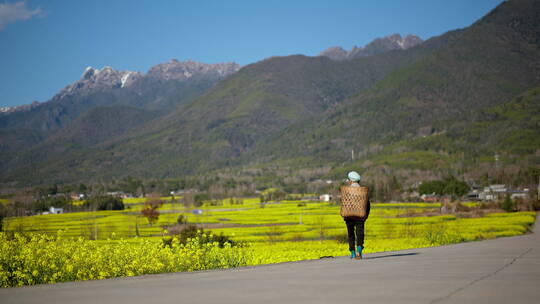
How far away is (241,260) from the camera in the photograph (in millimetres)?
16891

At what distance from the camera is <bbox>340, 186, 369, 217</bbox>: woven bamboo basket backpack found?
14.8 meters

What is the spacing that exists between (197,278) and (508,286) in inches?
233

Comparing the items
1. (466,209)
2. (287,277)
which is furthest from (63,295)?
(466,209)

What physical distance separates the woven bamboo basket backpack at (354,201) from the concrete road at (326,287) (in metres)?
2.57

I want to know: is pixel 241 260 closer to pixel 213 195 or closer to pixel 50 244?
pixel 50 244

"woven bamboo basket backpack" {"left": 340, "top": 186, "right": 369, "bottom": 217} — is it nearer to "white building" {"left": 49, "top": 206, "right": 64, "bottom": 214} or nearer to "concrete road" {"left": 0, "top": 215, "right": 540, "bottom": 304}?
"concrete road" {"left": 0, "top": 215, "right": 540, "bottom": 304}

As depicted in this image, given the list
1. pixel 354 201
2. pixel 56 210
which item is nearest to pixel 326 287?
pixel 354 201

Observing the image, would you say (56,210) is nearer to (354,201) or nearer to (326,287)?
(354,201)

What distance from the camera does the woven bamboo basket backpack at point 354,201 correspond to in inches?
583

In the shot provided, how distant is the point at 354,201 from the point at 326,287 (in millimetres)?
5898

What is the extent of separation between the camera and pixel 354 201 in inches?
585

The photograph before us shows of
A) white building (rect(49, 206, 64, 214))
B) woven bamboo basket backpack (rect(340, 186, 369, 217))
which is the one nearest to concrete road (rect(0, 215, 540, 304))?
woven bamboo basket backpack (rect(340, 186, 369, 217))

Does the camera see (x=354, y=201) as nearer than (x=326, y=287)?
No

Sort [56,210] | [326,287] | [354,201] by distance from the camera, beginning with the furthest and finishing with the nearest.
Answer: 1. [56,210]
2. [354,201]
3. [326,287]
